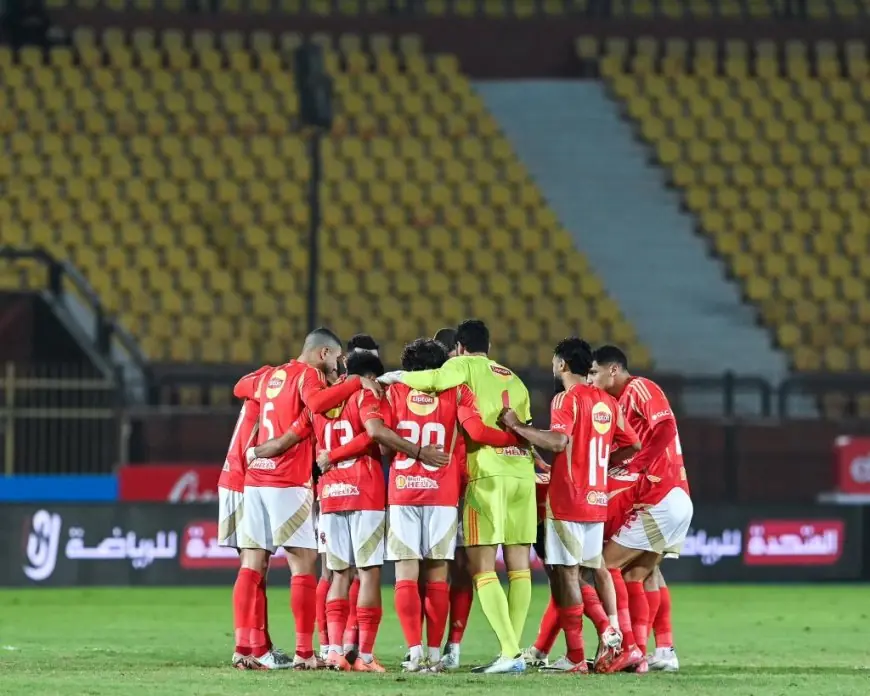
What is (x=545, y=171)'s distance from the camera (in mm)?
30688

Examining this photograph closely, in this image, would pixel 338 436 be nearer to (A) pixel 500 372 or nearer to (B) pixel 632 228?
(A) pixel 500 372

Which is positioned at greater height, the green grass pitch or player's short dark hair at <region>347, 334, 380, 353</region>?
player's short dark hair at <region>347, 334, 380, 353</region>

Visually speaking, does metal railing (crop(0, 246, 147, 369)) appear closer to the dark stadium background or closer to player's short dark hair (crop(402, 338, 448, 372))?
the dark stadium background

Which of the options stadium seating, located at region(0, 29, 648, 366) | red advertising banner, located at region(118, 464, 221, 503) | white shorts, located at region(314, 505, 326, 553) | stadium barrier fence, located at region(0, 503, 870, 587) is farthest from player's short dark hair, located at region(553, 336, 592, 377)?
stadium seating, located at region(0, 29, 648, 366)

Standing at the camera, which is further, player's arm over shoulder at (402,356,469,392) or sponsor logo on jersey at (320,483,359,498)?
sponsor logo on jersey at (320,483,359,498)

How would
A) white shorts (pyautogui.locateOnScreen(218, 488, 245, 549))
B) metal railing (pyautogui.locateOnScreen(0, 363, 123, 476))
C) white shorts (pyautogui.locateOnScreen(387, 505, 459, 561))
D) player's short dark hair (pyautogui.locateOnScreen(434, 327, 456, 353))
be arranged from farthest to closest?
metal railing (pyautogui.locateOnScreen(0, 363, 123, 476)) → player's short dark hair (pyautogui.locateOnScreen(434, 327, 456, 353)) → white shorts (pyautogui.locateOnScreen(218, 488, 245, 549)) → white shorts (pyautogui.locateOnScreen(387, 505, 459, 561))

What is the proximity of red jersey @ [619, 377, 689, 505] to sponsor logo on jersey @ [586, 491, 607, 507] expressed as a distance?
39cm

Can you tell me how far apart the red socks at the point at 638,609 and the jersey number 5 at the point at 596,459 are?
27.9 inches

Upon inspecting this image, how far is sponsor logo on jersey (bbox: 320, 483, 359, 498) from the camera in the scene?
11.3 meters

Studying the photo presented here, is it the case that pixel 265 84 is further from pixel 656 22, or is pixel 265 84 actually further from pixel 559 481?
pixel 559 481

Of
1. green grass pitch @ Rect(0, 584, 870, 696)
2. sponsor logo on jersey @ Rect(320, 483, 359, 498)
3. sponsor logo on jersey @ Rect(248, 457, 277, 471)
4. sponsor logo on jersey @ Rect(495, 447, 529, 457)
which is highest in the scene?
sponsor logo on jersey @ Rect(495, 447, 529, 457)

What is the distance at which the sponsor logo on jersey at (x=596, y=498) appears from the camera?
37.6 ft

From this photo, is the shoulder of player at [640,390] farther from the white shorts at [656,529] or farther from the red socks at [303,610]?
the red socks at [303,610]

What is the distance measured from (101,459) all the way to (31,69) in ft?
30.1
